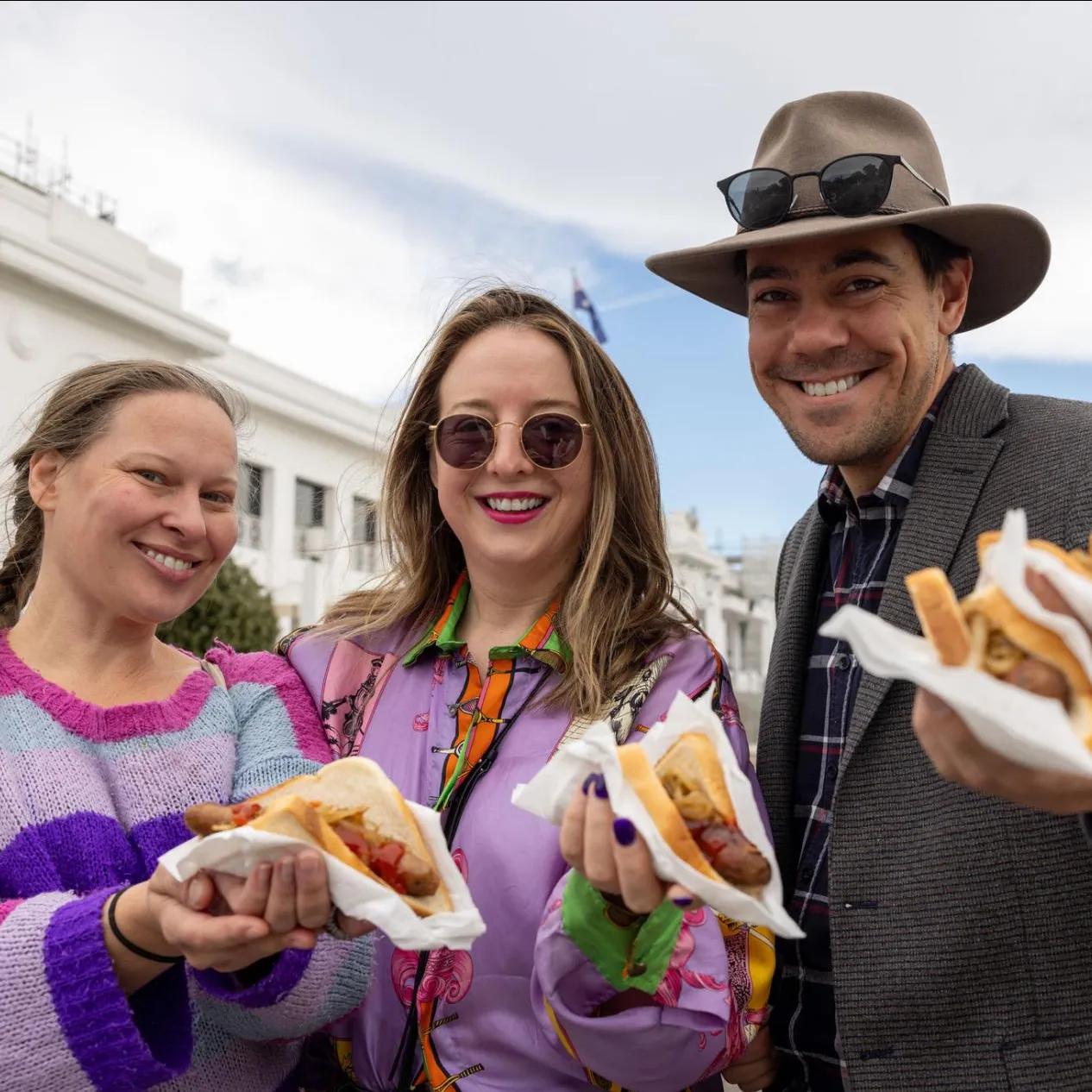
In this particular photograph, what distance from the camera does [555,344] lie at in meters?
3.30

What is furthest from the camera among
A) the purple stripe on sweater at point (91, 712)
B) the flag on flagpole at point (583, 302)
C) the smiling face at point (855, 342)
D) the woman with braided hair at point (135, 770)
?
the flag on flagpole at point (583, 302)

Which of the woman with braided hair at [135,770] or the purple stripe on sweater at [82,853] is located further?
the purple stripe on sweater at [82,853]

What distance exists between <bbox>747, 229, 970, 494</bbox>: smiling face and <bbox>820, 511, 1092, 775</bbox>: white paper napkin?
1.41 meters

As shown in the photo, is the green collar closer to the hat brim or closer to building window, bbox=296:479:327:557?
the hat brim

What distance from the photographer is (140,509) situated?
275 centimetres

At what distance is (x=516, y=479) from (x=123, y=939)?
1487mm

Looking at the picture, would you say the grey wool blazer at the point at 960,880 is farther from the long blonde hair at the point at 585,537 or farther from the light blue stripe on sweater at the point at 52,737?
the light blue stripe on sweater at the point at 52,737

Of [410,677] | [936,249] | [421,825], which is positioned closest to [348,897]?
[421,825]

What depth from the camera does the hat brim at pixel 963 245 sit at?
315 centimetres

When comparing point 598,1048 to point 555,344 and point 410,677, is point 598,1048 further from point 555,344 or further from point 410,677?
point 555,344

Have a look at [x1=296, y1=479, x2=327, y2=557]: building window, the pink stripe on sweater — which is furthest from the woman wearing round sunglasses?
[x1=296, y1=479, x2=327, y2=557]: building window

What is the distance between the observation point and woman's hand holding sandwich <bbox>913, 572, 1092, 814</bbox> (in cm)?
181

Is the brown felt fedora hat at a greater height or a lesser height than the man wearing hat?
greater

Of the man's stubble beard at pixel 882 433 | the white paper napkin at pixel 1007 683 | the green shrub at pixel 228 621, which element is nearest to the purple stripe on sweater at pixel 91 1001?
the white paper napkin at pixel 1007 683
